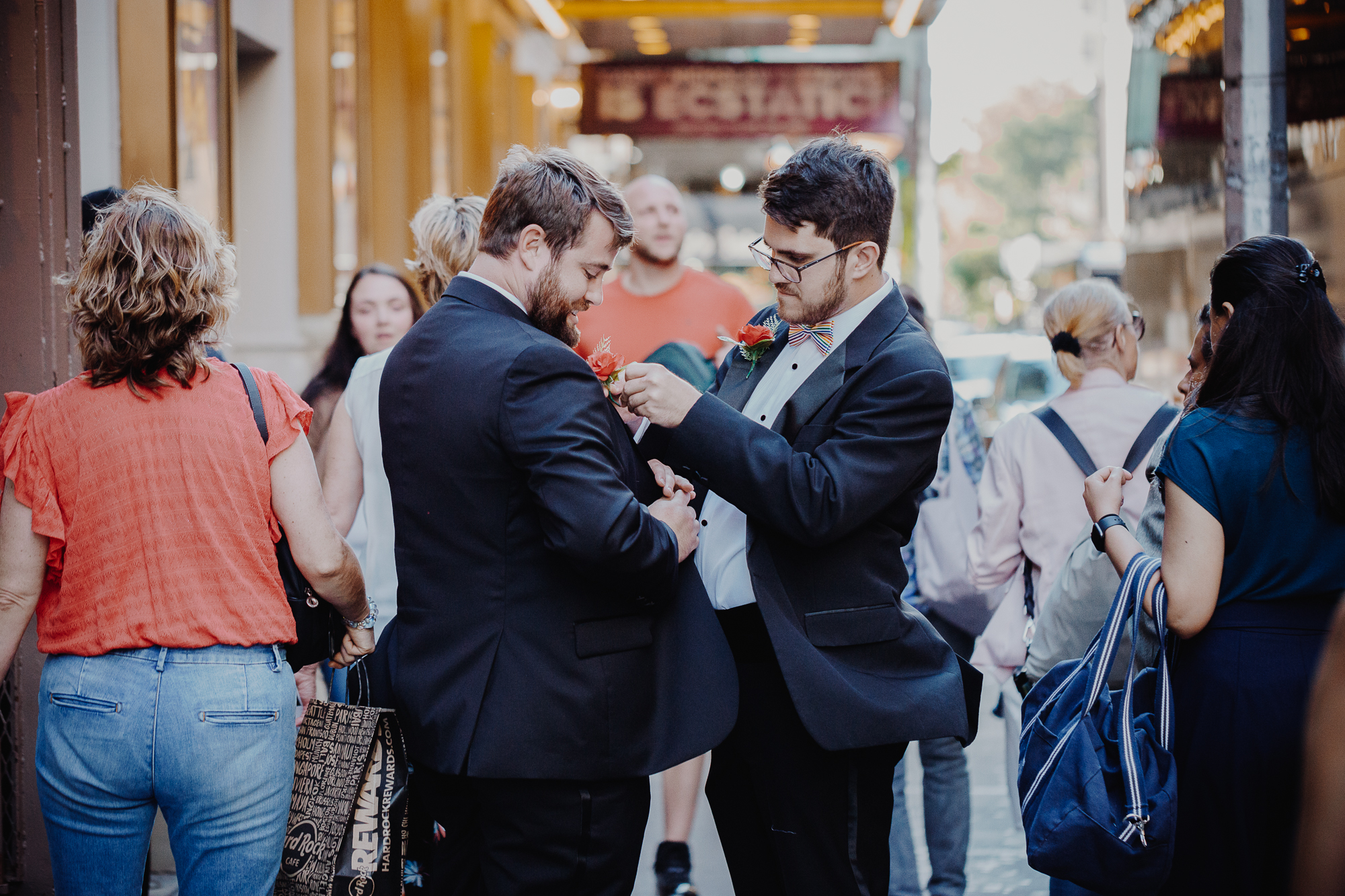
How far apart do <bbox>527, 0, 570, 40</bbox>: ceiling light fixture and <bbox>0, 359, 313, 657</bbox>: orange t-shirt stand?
9.43 metres

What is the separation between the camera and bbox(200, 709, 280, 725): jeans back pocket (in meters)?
2.33

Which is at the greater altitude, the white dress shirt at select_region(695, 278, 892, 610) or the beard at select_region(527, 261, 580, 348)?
the beard at select_region(527, 261, 580, 348)

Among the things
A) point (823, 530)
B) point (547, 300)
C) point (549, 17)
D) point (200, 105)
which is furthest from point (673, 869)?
point (549, 17)

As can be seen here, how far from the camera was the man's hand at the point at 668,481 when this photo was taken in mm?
2549

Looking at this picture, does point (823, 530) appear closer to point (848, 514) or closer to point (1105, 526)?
point (848, 514)

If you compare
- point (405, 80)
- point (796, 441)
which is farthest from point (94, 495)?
point (405, 80)

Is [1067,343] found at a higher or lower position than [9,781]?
higher

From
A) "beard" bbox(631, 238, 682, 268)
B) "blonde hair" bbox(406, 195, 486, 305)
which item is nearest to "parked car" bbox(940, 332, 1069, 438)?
"beard" bbox(631, 238, 682, 268)

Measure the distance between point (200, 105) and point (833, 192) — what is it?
12.9 ft

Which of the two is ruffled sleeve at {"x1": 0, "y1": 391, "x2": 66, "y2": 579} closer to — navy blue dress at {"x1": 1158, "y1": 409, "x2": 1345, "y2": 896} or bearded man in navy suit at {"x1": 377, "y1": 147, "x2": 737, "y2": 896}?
bearded man in navy suit at {"x1": 377, "y1": 147, "x2": 737, "y2": 896}

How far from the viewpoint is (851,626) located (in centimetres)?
259

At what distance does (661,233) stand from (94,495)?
3.39 m

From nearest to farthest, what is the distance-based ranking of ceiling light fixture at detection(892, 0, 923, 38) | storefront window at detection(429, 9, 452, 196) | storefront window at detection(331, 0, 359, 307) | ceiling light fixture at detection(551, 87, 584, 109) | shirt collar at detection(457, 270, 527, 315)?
shirt collar at detection(457, 270, 527, 315) → storefront window at detection(331, 0, 359, 307) → storefront window at detection(429, 9, 452, 196) → ceiling light fixture at detection(892, 0, 923, 38) → ceiling light fixture at detection(551, 87, 584, 109)

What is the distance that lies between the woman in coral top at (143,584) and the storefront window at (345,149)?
534 cm
